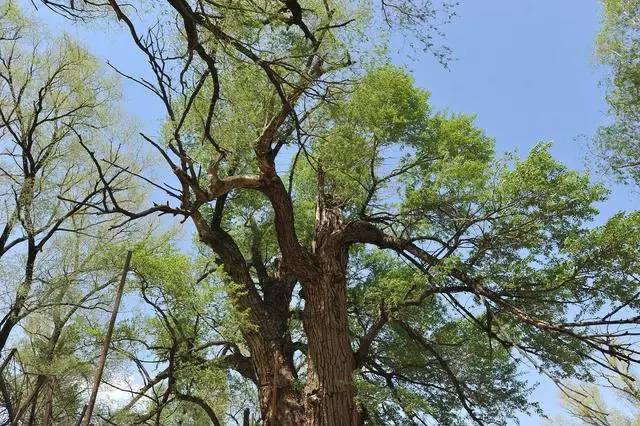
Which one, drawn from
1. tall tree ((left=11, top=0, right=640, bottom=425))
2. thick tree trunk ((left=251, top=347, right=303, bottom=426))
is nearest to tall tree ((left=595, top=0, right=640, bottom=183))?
tall tree ((left=11, top=0, right=640, bottom=425))

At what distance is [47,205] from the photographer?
10.0m

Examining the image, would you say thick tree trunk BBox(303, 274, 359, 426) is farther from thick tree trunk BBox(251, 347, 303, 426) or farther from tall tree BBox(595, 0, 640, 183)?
tall tree BBox(595, 0, 640, 183)

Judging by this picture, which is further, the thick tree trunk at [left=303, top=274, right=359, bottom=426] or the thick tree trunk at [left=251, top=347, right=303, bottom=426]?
the thick tree trunk at [left=251, top=347, right=303, bottom=426]

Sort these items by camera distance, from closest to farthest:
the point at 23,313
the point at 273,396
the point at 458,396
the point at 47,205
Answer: the point at 273,396 < the point at 458,396 < the point at 23,313 < the point at 47,205

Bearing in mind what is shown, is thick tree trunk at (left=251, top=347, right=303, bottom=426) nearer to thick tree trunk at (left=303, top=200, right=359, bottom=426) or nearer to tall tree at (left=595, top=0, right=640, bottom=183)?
thick tree trunk at (left=303, top=200, right=359, bottom=426)

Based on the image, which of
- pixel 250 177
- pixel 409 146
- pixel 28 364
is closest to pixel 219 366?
pixel 250 177

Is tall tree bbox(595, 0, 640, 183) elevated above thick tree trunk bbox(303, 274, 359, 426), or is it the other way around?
tall tree bbox(595, 0, 640, 183)

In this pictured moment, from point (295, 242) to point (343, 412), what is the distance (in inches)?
77.1

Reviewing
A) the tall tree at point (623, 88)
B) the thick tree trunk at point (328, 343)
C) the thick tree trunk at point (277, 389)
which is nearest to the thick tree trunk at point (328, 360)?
the thick tree trunk at point (328, 343)

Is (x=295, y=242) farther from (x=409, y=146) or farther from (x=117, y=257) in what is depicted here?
(x=117, y=257)

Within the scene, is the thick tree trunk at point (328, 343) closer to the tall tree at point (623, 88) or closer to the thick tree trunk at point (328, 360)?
the thick tree trunk at point (328, 360)

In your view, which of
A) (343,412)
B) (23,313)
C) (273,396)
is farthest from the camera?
(23,313)

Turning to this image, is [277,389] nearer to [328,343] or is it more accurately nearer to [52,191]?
[328,343]

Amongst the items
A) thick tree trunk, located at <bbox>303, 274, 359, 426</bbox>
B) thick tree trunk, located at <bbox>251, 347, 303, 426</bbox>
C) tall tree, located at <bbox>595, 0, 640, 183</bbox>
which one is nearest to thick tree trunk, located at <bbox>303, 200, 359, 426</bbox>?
thick tree trunk, located at <bbox>303, 274, 359, 426</bbox>
